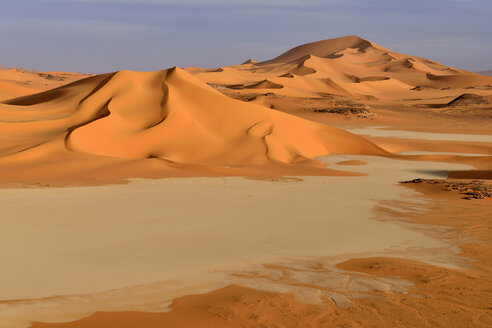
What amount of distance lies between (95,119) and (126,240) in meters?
14.9

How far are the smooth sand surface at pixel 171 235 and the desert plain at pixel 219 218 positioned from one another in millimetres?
44

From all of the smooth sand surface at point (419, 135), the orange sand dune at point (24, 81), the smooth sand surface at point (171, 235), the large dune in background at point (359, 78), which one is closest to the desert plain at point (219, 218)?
the smooth sand surface at point (171, 235)

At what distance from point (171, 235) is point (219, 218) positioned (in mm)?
1634

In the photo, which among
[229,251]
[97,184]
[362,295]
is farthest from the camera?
[97,184]

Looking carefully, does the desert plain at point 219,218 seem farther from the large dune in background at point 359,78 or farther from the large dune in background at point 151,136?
the large dune in background at point 359,78

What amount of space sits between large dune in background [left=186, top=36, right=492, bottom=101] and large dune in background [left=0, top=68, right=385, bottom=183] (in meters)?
33.0

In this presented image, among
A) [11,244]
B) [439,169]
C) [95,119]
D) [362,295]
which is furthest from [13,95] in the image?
[362,295]

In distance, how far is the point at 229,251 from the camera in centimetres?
827

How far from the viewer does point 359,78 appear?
97000 mm

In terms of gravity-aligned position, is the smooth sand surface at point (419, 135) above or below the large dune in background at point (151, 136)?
below

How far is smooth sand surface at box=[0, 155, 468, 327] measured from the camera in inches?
264

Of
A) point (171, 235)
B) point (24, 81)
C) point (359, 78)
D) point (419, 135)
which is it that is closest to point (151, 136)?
point (171, 235)

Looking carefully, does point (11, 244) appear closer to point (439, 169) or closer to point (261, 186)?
point (261, 186)

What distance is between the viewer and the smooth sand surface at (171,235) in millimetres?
6699
